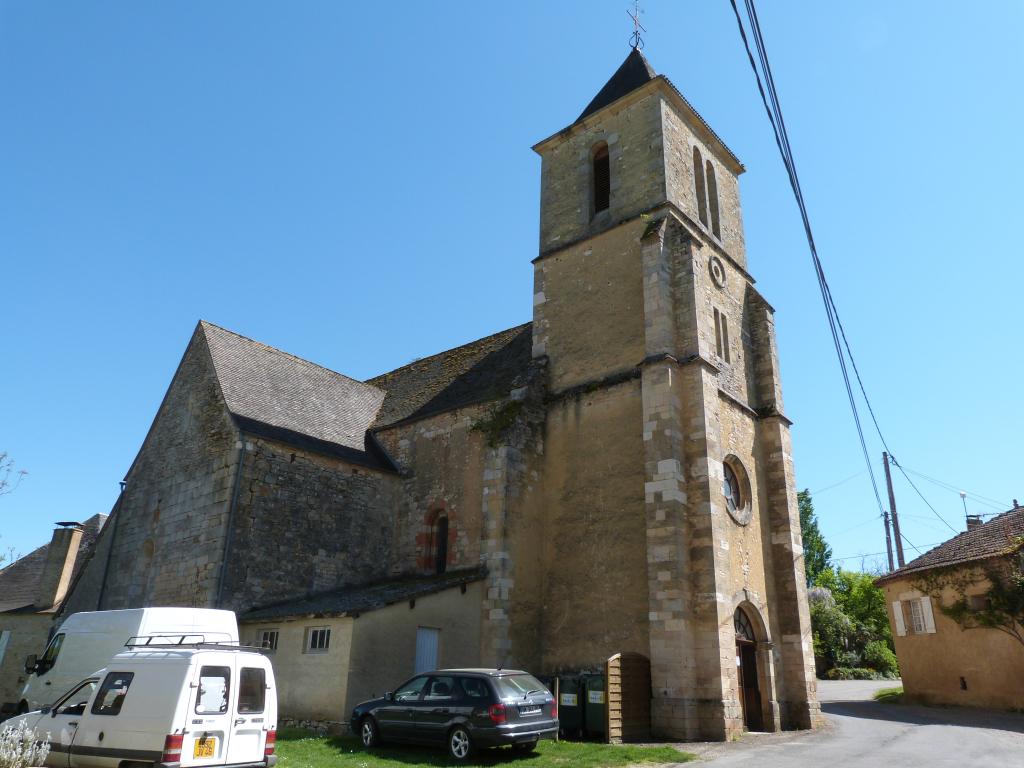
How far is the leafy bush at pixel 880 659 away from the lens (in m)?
35.4

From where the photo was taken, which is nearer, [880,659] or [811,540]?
[880,659]

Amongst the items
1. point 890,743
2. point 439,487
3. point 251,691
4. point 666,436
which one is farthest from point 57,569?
point 890,743

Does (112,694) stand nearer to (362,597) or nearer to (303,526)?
(362,597)

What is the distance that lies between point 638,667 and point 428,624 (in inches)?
185

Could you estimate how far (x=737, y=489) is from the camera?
18641mm

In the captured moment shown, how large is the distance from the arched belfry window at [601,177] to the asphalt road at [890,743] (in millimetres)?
14730

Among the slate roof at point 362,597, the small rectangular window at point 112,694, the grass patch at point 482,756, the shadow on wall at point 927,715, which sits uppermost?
the slate roof at point 362,597

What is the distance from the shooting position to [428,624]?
16469 millimetres

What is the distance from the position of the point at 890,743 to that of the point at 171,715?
12.1 m

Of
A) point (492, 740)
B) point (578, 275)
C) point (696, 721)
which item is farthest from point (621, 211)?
point (492, 740)

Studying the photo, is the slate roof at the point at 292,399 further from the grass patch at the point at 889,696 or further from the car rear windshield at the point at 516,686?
the grass patch at the point at 889,696

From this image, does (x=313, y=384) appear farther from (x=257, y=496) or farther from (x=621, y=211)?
(x=621, y=211)

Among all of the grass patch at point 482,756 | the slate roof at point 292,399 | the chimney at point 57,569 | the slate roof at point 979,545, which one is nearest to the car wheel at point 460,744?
the grass patch at point 482,756

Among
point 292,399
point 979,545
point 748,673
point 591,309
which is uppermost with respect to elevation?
point 591,309
